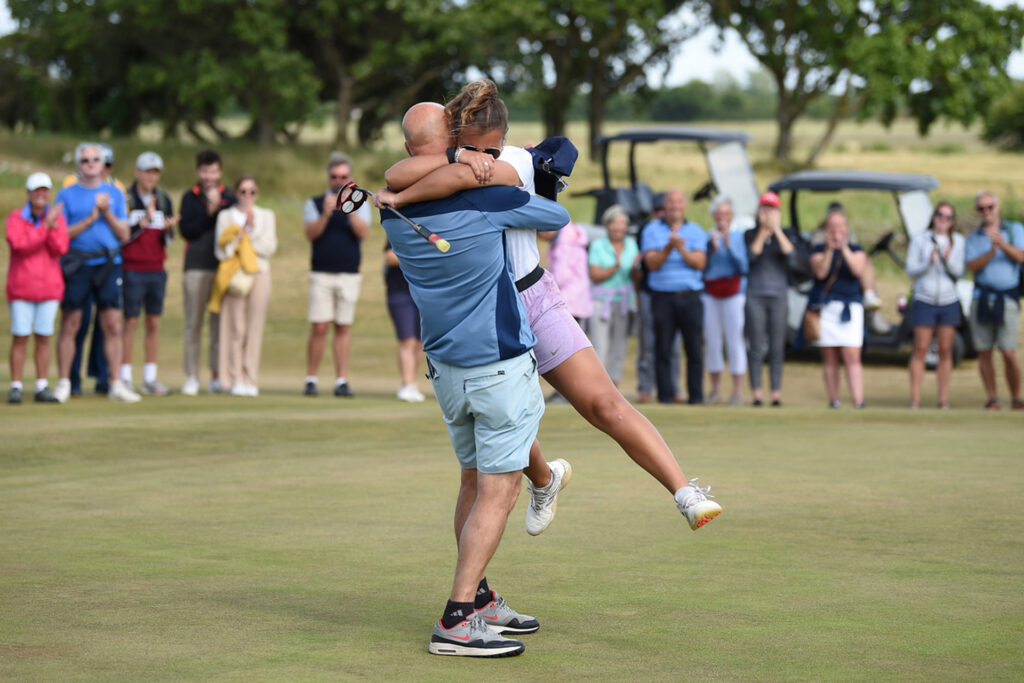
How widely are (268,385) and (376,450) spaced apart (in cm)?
595

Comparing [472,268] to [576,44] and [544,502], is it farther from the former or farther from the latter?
[576,44]

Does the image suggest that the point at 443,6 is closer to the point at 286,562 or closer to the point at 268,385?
the point at 268,385

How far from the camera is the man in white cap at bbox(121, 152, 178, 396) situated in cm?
1347

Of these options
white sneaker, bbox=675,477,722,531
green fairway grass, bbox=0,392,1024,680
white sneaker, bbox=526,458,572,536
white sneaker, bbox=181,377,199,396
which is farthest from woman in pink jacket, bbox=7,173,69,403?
white sneaker, bbox=675,477,722,531

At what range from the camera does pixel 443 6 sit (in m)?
46.7

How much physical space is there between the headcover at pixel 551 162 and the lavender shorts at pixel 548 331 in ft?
1.17

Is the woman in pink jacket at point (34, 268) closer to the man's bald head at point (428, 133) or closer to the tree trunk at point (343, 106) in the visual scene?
the man's bald head at point (428, 133)

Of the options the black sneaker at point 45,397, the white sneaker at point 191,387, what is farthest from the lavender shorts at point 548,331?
the white sneaker at point 191,387

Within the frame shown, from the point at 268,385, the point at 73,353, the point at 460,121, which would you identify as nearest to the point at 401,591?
the point at 460,121

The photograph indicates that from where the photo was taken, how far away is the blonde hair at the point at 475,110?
507 cm

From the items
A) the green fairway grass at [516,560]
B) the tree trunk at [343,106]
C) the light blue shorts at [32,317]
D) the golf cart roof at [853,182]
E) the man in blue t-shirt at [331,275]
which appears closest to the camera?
the green fairway grass at [516,560]

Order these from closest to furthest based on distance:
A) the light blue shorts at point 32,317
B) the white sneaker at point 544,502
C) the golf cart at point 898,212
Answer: the white sneaker at point 544,502 → the light blue shorts at point 32,317 → the golf cart at point 898,212

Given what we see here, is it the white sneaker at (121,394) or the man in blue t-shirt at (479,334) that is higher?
the man in blue t-shirt at (479,334)

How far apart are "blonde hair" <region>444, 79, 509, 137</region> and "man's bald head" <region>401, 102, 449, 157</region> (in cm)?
3
